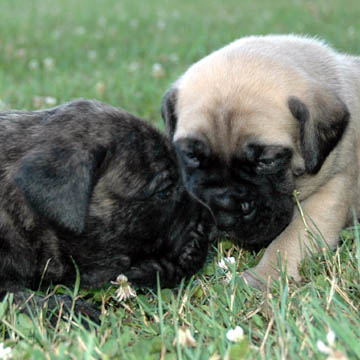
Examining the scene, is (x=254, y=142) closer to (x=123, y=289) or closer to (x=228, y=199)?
(x=228, y=199)

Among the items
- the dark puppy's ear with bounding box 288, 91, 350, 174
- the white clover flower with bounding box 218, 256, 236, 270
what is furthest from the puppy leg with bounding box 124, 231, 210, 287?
the dark puppy's ear with bounding box 288, 91, 350, 174

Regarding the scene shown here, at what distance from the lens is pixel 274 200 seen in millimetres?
3557

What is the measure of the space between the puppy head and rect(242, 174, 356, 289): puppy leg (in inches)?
3.3

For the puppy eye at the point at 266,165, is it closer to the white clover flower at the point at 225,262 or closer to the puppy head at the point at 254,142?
the puppy head at the point at 254,142

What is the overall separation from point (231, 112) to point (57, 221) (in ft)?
3.63

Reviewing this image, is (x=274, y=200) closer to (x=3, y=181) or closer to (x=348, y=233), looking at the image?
(x=348, y=233)

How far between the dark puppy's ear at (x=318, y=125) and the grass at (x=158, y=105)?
1.53ft

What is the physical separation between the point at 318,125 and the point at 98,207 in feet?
4.12

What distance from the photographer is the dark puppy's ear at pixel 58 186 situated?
2.91 metres

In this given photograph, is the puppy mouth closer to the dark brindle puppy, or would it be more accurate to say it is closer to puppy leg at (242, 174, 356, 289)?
the dark brindle puppy

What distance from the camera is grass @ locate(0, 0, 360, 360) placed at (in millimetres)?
2512

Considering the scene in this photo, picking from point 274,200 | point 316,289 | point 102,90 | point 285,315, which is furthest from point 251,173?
point 102,90

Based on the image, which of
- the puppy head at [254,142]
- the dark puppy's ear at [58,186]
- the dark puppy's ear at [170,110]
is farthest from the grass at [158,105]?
the dark puppy's ear at [170,110]

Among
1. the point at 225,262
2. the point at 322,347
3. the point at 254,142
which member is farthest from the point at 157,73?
the point at 322,347
